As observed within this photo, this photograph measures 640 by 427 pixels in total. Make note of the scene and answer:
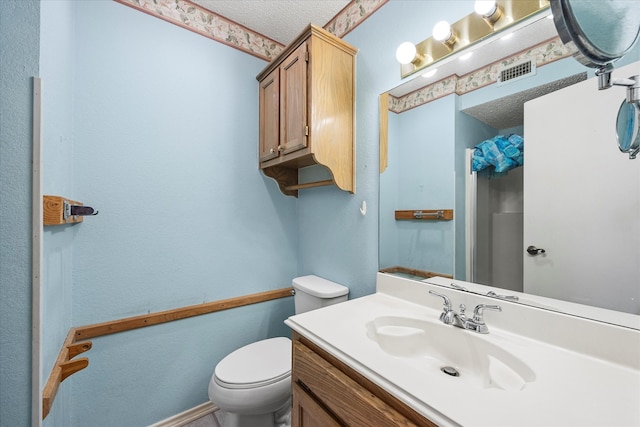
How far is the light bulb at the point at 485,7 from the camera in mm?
894

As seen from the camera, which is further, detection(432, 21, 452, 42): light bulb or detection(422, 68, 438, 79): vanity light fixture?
detection(422, 68, 438, 79): vanity light fixture

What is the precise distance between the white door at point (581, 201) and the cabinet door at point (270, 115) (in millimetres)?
1242

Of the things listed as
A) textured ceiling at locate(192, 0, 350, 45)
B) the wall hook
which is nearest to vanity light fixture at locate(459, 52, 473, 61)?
textured ceiling at locate(192, 0, 350, 45)

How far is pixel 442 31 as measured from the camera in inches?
39.9

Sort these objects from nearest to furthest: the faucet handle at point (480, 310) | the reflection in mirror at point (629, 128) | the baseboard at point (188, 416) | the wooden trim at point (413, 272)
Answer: the reflection in mirror at point (629, 128) < the faucet handle at point (480, 310) < the wooden trim at point (413, 272) < the baseboard at point (188, 416)

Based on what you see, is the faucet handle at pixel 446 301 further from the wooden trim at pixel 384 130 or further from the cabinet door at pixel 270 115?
the cabinet door at pixel 270 115

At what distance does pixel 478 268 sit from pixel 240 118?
1.62m

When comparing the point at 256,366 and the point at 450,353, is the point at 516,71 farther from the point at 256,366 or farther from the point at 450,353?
the point at 256,366

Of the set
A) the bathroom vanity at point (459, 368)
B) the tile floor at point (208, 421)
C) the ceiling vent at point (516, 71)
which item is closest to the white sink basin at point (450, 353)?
the bathroom vanity at point (459, 368)

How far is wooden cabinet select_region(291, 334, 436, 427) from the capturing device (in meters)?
0.60

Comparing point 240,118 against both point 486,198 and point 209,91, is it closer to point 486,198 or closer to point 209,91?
point 209,91

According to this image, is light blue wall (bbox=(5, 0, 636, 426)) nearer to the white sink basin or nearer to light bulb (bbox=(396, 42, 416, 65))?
light bulb (bbox=(396, 42, 416, 65))

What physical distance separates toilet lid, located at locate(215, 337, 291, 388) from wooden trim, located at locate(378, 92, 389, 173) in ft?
3.77

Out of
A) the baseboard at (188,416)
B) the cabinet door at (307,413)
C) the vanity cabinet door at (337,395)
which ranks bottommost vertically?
the baseboard at (188,416)
